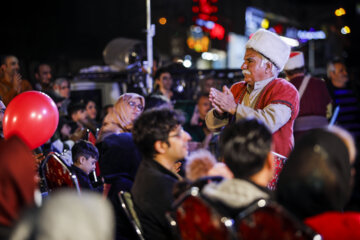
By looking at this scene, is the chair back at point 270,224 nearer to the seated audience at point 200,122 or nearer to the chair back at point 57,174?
the chair back at point 57,174

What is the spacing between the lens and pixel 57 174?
262cm

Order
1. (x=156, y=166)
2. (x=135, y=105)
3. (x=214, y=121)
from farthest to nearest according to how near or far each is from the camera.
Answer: (x=135, y=105)
(x=214, y=121)
(x=156, y=166)

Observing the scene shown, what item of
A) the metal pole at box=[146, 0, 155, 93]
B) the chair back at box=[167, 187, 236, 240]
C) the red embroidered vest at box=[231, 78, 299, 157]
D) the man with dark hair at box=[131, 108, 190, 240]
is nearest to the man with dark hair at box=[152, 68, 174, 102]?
the metal pole at box=[146, 0, 155, 93]

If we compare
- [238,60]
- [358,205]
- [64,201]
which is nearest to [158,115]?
[64,201]

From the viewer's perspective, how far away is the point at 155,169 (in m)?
2.13

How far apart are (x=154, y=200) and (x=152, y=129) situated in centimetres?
36

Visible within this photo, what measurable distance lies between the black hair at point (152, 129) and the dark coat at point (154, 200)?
14 centimetres

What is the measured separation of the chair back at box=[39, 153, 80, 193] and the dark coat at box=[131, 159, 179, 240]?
53 centimetres

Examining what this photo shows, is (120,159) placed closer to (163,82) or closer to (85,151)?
(85,151)

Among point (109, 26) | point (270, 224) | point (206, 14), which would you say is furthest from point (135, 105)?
point (109, 26)

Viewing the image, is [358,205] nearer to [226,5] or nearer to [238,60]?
[226,5]

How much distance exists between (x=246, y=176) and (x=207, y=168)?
346 mm

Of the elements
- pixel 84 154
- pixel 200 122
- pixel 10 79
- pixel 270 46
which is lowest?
pixel 200 122

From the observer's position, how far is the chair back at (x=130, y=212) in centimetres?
200
